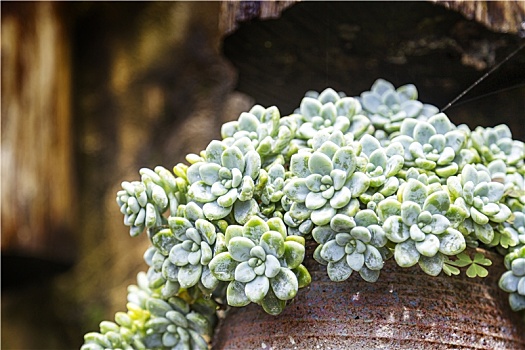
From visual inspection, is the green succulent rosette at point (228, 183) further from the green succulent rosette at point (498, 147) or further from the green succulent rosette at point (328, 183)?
the green succulent rosette at point (498, 147)

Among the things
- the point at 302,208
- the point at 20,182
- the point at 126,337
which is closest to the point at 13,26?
the point at 20,182

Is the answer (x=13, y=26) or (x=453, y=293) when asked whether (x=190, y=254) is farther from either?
(x=13, y=26)

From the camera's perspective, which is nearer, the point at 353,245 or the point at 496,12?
the point at 353,245

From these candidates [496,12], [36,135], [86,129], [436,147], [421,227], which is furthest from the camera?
[86,129]

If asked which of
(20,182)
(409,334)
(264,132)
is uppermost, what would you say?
A: (264,132)

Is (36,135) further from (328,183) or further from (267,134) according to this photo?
(328,183)

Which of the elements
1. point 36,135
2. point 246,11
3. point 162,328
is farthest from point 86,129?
point 162,328
